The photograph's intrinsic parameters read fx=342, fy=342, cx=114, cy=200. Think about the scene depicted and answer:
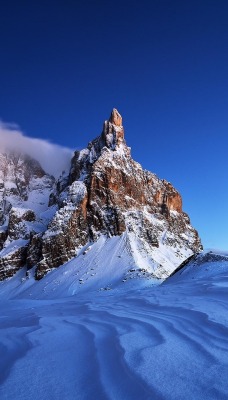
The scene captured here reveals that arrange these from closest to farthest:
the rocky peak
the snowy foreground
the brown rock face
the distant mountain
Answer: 1. the snowy foreground
2. the distant mountain
3. the brown rock face
4. the rocky peak

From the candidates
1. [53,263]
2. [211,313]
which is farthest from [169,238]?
[211,313]

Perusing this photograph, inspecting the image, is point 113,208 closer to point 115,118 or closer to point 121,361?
point 115,118

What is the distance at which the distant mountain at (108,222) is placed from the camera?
8638 cm

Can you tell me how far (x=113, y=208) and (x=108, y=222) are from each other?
16.4 feet

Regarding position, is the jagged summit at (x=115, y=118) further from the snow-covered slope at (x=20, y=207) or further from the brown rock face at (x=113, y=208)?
the snow-covered slope at (x=20, y=207)

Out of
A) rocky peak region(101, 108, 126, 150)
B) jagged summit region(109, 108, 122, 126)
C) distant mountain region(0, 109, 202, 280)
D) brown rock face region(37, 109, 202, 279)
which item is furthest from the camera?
jagged summit region(109, 108, 122, 126)

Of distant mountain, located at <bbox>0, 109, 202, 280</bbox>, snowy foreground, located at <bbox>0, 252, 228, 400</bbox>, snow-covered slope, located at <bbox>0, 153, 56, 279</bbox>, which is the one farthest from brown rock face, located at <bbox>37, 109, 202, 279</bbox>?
snowy foreground, located at <bbox>0, 252, 228, 400</bbox>

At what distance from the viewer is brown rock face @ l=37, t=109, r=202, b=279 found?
298ft

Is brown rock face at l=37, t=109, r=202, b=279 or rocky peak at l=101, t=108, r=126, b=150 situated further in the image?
rocky peak at l=101, t=108, r=126, b=150

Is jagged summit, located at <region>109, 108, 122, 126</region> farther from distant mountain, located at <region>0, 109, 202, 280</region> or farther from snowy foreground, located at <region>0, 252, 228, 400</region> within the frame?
snowy foreground, located at <region>0, 252, 228, 400</region>

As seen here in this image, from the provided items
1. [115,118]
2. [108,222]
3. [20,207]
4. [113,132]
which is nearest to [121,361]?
[108,222]

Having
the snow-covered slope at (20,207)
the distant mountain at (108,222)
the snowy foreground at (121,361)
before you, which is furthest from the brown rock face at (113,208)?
the snowy foreground at (121,361)

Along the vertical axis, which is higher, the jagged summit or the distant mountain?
the jagged summit

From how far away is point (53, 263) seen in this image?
3420 inches
